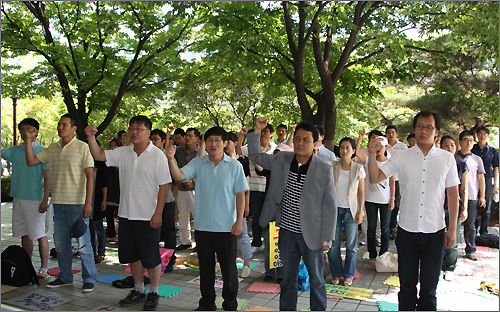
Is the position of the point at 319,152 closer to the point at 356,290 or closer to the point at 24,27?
the point at 356,290

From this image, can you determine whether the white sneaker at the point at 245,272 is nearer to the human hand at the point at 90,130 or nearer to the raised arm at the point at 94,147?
the raised arm at the point at 94,147

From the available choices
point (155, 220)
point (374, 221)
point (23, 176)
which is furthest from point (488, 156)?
point (23, 176)

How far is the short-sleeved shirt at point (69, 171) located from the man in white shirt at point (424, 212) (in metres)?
3.75

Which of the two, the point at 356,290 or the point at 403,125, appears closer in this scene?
the point at 356,290

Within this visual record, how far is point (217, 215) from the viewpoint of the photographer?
4484 mm

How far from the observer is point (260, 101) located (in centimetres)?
1745

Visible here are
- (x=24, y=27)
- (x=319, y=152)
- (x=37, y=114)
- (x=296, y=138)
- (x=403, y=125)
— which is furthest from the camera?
(x=37, y=114)

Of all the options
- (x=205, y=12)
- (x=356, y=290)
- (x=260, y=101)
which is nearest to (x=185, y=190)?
(x=356, y=290)

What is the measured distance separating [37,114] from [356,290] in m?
29.1

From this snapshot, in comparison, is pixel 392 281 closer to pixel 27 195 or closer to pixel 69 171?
pixel 69 171

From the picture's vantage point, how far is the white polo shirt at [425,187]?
3.85m

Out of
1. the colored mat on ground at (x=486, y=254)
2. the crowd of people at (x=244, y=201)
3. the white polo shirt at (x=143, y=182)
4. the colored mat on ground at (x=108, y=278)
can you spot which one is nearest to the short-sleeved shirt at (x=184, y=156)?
the crowd of people at (x=244, y=201)

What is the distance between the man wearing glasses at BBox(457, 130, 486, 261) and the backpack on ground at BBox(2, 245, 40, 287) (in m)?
6.97

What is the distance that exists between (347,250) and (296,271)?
182 centimetres
